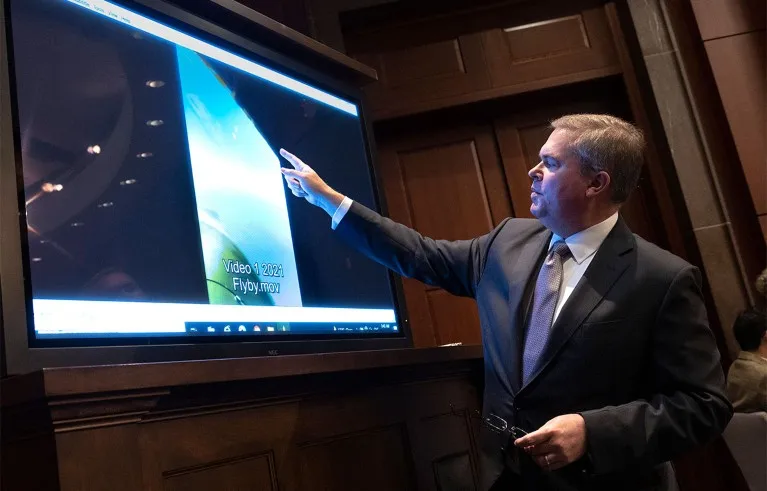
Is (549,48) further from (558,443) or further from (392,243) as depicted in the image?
(558,443)

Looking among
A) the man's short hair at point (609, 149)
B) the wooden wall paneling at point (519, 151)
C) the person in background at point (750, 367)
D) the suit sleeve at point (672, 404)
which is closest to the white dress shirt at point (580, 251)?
the man's short hair at point (609, 149)

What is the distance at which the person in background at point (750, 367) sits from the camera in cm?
322

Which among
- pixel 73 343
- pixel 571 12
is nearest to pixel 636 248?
pixel 73 343

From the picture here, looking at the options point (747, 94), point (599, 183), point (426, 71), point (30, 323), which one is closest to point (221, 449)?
point (30, 323)

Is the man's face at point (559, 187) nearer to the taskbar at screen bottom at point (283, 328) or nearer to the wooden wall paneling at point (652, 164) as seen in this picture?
the taskbar at screen bottom at point (283, 328)

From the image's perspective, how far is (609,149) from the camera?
2.09m

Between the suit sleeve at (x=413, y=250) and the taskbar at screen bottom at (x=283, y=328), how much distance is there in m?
0.22

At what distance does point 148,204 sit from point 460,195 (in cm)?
246

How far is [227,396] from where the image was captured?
1520 millimetres

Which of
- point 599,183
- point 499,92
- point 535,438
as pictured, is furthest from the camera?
point 499,92

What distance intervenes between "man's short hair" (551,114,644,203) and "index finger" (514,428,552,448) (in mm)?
727

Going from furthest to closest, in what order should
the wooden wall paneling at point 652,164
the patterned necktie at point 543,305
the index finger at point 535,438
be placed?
the wooden wall paneling at point 652,164
the patterned necktie at point 543,305
the index finger at point 535,438

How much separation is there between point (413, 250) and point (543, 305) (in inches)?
16.4

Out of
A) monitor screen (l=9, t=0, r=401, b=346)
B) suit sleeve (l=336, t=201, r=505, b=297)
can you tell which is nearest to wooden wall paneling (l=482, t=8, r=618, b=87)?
monitor screen (l=9, t=0, r=401, b=346)
